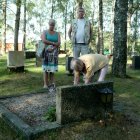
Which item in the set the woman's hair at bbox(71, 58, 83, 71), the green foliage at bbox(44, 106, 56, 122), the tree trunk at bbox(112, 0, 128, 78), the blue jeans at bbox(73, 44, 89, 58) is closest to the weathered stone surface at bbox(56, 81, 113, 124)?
the green foliage at bbox(44, 106, 56, 122)

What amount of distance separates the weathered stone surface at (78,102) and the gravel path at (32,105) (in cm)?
45

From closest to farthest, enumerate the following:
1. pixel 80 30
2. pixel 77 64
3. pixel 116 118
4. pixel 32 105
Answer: pixel 116 118, pixel 77 64, pixel 32 105, pixel 80 30

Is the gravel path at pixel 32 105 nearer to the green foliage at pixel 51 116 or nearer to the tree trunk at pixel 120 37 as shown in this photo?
the green foliage at pixel 51 116

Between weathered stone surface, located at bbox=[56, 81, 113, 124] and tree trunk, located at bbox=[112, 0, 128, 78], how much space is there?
5078mm

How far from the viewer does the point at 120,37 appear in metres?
10.6

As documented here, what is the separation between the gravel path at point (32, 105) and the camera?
227 inches

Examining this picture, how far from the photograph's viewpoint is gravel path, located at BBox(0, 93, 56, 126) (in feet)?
18.9

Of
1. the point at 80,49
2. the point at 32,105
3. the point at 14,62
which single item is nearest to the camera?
the point at 32,105

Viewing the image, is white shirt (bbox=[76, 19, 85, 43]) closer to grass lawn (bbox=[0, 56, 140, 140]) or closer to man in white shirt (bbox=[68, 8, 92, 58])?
man in white shirt (bbox=[68, 8, 92, 58])

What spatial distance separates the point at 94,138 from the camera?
479 centimetres

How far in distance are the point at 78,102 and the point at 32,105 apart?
1.68 meters

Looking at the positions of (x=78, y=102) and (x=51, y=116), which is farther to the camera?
(x=51, y=116)

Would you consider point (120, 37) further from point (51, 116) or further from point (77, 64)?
point (51, 116)

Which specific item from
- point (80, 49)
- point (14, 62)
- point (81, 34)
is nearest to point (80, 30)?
point (81, 34)
